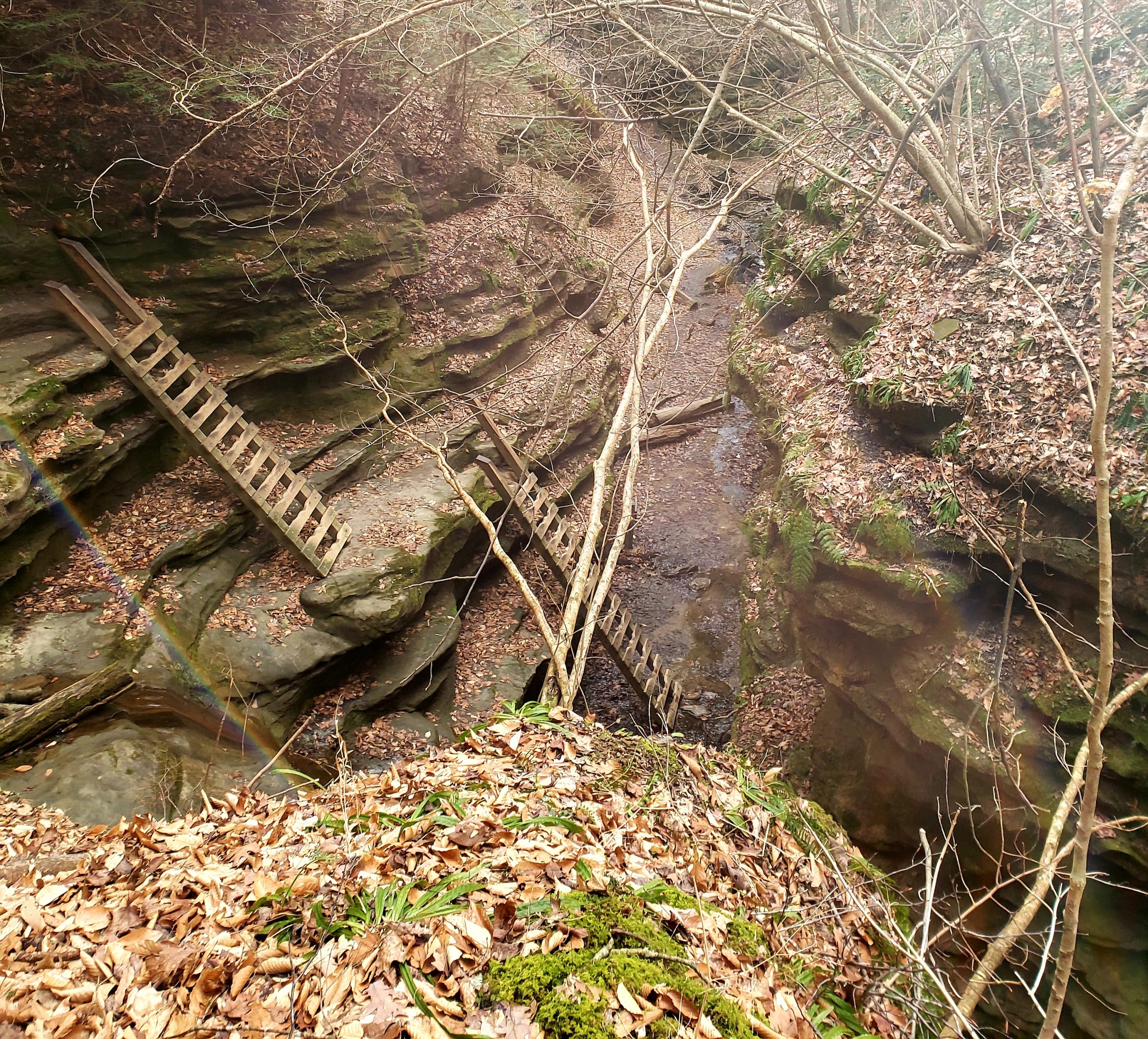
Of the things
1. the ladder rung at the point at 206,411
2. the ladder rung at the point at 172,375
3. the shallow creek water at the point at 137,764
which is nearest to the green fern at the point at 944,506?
the shallow creek water at the point at 137,764

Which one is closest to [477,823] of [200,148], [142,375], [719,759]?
[719,759]

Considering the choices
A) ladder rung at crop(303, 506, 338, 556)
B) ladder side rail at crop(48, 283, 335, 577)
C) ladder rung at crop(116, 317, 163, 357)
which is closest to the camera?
ladder side rail at crop(48, 283, 335, 577)

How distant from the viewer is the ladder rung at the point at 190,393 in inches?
237

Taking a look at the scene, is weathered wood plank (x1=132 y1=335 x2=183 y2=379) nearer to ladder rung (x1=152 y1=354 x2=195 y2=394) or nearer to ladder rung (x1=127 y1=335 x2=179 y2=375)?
ladder rung (x1=127 y1=335 x2=179 y2=375)

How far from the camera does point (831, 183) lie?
1035 centimetres

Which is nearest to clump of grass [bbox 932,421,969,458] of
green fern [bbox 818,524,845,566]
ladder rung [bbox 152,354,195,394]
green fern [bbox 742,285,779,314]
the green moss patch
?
green fern [bbox 818,524,845,566]

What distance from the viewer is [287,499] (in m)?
6.54

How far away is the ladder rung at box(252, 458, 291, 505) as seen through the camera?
635 centimetres

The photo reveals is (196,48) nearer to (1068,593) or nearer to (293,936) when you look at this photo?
(293,936)

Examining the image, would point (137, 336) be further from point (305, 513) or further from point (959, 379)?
point (959, 379)

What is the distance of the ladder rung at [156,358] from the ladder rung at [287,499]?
169 centimetres

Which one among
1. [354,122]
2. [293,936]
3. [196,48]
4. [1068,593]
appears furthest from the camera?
[354,122]

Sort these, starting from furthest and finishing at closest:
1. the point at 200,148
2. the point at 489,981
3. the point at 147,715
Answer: the point at 200,148 → the point at 147,715 → the point at 489,981

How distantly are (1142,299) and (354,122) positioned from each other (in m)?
10.8
